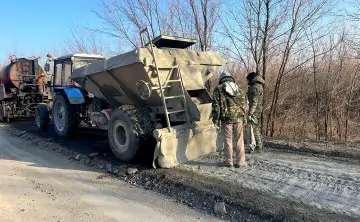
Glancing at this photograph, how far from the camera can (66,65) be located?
31.9 feet

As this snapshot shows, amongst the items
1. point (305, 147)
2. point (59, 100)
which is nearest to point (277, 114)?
point (305, 147)

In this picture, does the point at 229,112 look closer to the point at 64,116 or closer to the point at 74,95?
the point at 74,95

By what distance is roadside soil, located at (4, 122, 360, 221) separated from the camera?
12.5 ft

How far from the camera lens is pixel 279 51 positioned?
916 centimetres

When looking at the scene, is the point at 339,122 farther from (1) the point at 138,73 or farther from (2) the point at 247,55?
(1) the point at 138,73

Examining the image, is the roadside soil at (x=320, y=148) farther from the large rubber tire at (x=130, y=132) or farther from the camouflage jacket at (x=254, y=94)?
the large rubber tire at (x=130, y=132)

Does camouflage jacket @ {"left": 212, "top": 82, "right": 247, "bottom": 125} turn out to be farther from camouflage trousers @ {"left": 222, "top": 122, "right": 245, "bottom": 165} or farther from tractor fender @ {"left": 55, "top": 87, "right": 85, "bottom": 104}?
tractor fender @ {"left": 55, "top": 87, "right": 85, "bottom": 104}

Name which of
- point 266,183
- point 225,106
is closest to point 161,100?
point 225,106

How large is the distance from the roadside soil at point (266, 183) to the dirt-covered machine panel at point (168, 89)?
0.38 m

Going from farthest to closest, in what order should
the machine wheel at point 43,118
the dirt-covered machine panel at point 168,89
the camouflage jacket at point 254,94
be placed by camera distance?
the machine wheel at point 43,118 → the camouflage jacket at point 254,94 → the dirt-covered machine panel at point 168,89

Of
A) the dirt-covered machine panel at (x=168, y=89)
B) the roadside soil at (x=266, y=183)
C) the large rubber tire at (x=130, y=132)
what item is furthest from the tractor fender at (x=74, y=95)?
the large rubber tire at (x=130, y=132)

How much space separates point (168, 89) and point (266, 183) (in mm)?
2674

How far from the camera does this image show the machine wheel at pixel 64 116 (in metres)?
9.02

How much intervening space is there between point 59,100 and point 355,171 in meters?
7.72
